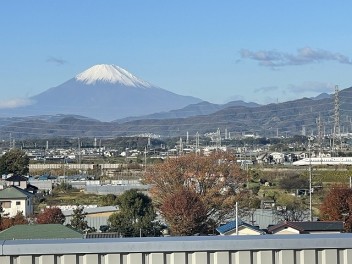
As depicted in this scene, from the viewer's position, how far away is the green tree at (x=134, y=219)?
11727 mm

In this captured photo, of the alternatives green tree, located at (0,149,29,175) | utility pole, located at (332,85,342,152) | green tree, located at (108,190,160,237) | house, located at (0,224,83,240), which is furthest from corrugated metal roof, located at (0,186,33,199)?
utility pole, located at (332,85,342,152)

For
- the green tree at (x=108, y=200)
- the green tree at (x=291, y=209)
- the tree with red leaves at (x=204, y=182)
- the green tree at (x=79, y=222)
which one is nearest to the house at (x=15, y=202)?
the green tree at (x=108, y=200)

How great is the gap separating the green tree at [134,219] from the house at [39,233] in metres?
2.88

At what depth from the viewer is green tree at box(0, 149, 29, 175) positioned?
88.8 feet

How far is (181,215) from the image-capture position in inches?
468

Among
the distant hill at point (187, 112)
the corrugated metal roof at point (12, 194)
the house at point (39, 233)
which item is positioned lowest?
the corrugated metal roof at point (12, 194)

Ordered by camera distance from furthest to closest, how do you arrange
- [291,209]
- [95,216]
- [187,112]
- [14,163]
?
1. [187,112]
2. [14,163]
3. [291,209]
4. [95,216]

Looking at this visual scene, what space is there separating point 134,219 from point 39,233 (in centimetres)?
422

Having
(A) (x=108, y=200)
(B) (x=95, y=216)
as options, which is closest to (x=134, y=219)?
(B) (x=95, y=216)

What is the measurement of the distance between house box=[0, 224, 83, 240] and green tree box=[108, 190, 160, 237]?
2882mm

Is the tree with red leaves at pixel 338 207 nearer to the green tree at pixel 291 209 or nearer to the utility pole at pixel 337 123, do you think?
the green tree at pixel 291 209

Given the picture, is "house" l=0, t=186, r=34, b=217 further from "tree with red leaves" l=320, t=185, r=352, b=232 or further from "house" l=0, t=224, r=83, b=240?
"house" l=0, t=224, r=83, b=240

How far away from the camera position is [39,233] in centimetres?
834

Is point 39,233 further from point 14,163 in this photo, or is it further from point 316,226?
point 14,163
